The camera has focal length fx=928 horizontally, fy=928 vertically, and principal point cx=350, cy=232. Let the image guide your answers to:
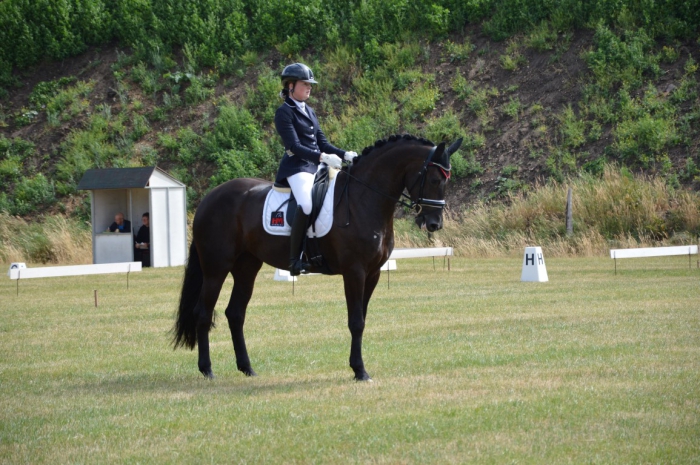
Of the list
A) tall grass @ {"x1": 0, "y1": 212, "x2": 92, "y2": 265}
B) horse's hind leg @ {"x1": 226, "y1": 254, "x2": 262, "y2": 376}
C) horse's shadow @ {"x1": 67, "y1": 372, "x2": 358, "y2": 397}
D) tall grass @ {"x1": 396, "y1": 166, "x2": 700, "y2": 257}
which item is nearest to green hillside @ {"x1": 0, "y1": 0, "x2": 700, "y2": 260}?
tall grass @ {"x1": 396, "y1": 166, "x2": 700, "y2": 257}

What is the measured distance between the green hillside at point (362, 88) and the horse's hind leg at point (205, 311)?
16.8 metres

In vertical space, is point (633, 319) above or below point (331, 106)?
below

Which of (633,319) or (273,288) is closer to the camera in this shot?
(633,319)

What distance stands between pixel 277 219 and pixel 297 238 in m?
0.36

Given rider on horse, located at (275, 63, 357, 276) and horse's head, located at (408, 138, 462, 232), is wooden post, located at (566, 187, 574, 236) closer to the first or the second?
rider on horse, located at (275, 63, 357, 276)

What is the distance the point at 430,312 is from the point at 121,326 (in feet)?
14.6

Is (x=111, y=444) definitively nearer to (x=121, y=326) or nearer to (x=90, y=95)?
(x=121, y=326)

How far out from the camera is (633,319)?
11914 mm

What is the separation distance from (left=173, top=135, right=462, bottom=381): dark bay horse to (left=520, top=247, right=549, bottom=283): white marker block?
919cm

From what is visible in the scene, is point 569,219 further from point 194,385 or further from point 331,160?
point 194,385

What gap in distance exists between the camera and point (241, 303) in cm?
936

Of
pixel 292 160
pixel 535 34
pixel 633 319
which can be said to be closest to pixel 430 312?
pixel 633 319

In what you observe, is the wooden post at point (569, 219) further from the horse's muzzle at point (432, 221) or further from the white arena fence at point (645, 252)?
the horse's muzzle at point (432, 221)

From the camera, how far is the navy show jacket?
28.8 feet
